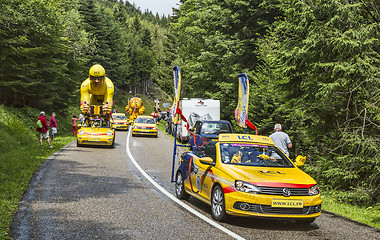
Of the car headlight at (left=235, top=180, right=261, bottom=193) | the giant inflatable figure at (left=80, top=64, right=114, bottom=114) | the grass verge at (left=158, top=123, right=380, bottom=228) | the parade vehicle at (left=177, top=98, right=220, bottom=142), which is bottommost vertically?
the grass verge at (left=158, top=123, right=380, bottom=228)

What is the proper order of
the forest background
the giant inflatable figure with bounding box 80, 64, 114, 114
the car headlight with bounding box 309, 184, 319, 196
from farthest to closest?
the giant inflatable figure with bounding box 80, 64, 114, 114 < the forest background < the car headlight with bounding box 309, 184, 319, 196

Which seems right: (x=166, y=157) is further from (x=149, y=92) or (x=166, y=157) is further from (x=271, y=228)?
(x=149, y=92)

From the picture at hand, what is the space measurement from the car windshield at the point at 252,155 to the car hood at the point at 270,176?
31cm

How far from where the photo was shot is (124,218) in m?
7.44

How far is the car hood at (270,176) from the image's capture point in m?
7.07

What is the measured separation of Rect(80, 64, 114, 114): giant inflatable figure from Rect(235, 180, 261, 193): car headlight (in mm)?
15494

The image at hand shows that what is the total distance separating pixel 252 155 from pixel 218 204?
147cm

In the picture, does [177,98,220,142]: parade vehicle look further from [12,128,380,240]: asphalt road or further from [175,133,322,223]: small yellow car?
[175,133,322,223]: small yellow car

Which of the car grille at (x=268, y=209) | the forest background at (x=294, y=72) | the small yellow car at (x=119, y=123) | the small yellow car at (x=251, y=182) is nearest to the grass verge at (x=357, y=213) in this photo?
the forest background at (x=294, y=72)

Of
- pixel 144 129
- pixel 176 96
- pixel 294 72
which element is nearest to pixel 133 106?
A: pixel 144 129

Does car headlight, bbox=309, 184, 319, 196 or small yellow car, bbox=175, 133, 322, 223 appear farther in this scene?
car headlight, bbox=309, 184, 319, 196

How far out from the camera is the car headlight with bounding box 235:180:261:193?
6973 millimetres

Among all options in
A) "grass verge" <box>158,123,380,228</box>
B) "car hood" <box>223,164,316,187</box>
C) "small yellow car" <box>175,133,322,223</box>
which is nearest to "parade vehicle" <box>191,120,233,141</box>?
"grass verge" <box>158,123,380,228</box>

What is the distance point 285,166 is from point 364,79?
5.59 metres
